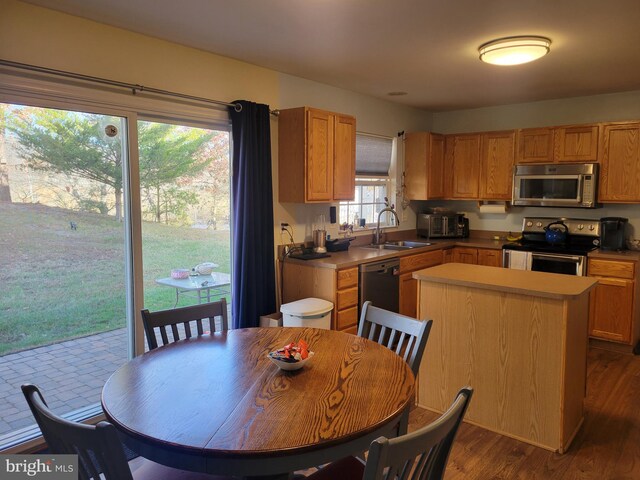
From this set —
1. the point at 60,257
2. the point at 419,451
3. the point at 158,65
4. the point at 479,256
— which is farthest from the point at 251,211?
the point at 479,256

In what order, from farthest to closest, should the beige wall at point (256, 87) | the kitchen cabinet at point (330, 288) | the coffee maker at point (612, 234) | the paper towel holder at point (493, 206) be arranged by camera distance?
the paper towel holder at point (493, 206) → the coffee maker at point (612, 234) → the kitchen cabinet at point (330, 288) → the beige wall at point (256, 87)

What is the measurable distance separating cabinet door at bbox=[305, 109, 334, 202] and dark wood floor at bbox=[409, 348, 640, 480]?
186 cm

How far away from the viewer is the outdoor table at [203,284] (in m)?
3.46

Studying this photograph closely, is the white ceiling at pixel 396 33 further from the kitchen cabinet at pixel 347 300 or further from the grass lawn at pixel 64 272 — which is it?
the kitchen cabinet at pixel 347 300

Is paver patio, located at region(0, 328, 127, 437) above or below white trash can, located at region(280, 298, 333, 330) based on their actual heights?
below

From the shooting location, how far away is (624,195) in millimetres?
4512

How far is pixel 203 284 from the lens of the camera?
11.9ft

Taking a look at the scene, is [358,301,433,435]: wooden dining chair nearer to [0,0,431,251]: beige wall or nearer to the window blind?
[0,0,431,251]: beige wall

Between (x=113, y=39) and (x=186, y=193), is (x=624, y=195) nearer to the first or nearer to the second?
(x=186, y=193)

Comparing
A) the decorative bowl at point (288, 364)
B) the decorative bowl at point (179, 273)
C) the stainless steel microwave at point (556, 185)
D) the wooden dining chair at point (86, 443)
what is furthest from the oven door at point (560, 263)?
the wooden dining chair at point (86, 443)

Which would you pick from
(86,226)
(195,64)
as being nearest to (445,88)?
(195,64)

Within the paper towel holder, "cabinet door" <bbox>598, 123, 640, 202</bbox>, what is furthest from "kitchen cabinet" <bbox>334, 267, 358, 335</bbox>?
"cabinet door" <bbox>598, 123, 640, 202</bbox>

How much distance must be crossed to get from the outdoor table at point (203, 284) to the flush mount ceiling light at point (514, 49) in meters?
2.52

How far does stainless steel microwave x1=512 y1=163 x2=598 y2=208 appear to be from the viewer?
4633mm
